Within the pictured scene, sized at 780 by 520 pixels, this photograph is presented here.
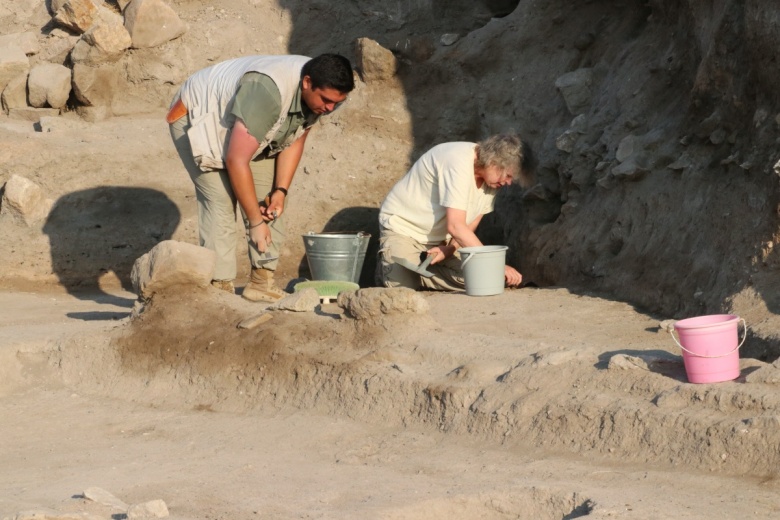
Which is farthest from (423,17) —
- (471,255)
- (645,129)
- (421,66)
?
(471,255)

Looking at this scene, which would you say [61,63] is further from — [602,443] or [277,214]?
[602,443]

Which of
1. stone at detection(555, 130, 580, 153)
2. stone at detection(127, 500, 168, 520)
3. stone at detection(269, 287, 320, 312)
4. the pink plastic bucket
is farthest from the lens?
stone at detection(555, 130, 580, 153)

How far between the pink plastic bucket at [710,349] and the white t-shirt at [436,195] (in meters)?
2.69

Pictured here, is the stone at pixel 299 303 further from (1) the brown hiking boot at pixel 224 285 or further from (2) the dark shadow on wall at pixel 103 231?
(2) the dark shadow on wall at pixel 103 231

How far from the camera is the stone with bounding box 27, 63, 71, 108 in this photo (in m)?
9.70

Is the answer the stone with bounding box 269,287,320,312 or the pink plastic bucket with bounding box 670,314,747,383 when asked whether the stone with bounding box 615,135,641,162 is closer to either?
the stone with bounding box 269,287,320,312

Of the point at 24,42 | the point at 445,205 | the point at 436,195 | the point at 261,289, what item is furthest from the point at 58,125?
the point at 445,205

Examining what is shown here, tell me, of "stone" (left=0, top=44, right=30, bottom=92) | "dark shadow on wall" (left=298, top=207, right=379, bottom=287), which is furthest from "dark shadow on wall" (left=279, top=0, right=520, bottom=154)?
"stone" (left=0, top=44, right=30, bottom=92)

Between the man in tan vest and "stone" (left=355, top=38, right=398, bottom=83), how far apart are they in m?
2.96

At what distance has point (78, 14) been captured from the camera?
395 inches

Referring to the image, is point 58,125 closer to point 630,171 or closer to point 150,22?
point 150,22

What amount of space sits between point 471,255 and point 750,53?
1.89 metres

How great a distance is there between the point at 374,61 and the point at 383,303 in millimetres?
4368

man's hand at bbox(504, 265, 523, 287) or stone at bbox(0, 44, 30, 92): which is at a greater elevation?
stone at bbox(0, 44, 30, 92)
